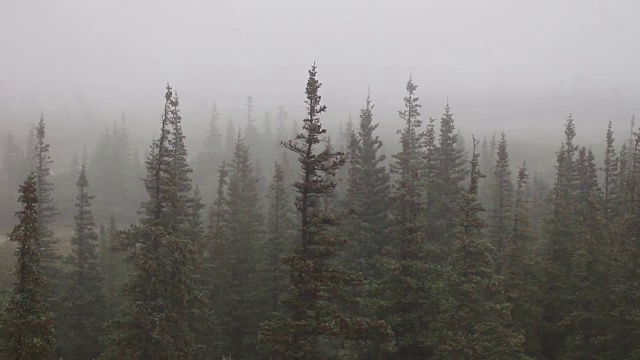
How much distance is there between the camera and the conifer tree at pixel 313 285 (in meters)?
15.7

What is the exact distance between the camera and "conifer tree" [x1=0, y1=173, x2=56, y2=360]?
575 inches

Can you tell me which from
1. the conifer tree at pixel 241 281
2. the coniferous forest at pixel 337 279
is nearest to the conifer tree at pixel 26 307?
the coniferous forest at pixel 337 279

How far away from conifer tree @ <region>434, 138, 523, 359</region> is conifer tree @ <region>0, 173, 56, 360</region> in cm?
1490

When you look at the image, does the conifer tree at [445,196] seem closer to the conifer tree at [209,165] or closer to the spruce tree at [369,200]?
the spruce tree at [369,200]

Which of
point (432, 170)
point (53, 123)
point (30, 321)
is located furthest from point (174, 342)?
point (53, 123)

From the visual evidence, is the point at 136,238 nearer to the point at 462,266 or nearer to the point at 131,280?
the point at 131,280

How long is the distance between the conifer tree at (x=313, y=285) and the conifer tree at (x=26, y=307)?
285 inches

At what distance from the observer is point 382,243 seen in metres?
34.9

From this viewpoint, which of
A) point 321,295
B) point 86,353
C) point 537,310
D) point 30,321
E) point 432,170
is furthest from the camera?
point 432,170

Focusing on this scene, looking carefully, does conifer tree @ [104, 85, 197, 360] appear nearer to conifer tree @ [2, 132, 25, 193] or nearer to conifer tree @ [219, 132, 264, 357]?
conifer tree @ [219, 132, 264, 357]

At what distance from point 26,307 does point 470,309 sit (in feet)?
56.3

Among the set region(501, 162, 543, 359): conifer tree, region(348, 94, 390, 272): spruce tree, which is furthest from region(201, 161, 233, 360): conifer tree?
region(501, 162, 543, 359): conifer tree

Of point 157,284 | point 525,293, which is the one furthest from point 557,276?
point 157,284

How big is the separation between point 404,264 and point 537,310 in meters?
12.6
